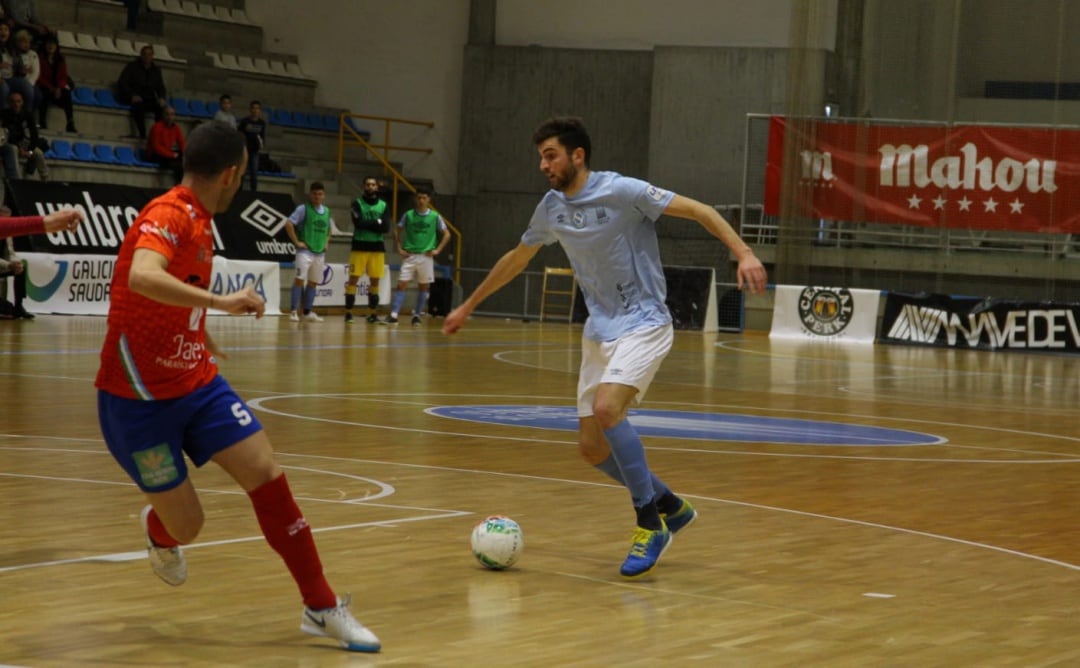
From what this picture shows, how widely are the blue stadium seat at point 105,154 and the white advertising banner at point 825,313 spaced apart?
11425 mm

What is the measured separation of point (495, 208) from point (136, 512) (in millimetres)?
25726

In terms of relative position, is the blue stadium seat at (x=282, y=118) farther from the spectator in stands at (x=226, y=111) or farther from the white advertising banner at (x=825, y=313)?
the white advertising banner at (x=825, y=313)

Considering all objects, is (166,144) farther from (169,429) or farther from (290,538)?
(290,538)

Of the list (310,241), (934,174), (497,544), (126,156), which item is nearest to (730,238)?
(497,544)

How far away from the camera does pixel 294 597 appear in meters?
5.55

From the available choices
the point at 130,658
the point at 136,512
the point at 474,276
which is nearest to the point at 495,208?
the point at 474,276

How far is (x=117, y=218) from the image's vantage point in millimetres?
24219

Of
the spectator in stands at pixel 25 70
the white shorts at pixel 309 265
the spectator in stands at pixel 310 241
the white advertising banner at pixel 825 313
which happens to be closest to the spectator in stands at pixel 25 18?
the spectator in stands at pixel 25 70

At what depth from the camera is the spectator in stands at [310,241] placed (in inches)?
961

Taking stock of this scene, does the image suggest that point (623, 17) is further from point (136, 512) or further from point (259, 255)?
point (136, 512)

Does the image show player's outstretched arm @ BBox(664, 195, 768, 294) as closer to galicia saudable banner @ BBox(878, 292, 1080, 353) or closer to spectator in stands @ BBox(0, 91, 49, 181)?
spectator in stands @ BBox(0, 91, 49, 181)

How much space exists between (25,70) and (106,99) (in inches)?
122

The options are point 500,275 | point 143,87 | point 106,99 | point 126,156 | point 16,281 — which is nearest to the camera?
point 500,275

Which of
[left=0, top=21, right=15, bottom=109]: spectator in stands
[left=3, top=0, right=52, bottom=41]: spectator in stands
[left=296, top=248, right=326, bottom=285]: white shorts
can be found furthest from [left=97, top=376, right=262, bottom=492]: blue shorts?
[left=3, top=0, right=52, bottom=41]: spectator in stands
